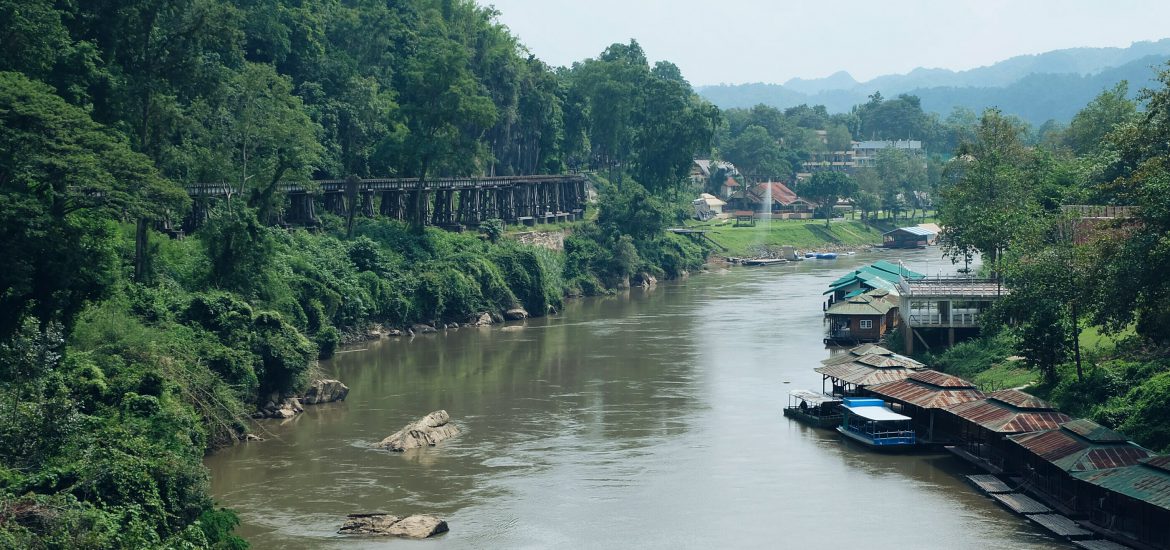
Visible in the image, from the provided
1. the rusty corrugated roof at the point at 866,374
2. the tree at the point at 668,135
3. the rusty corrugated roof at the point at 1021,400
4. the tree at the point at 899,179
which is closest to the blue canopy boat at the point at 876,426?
the rusty corrugated roof at the point at 866,374

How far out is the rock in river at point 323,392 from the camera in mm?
51438

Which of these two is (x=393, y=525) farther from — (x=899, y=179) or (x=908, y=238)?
(x=899, y=179)

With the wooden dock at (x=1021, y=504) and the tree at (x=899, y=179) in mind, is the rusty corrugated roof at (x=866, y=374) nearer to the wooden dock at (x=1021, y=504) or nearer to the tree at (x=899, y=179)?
the wooden dock at (x=1021, y=504)

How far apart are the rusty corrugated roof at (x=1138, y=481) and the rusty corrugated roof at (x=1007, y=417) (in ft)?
15.9

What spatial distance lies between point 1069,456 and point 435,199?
6022cm

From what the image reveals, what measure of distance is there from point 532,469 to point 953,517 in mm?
13227

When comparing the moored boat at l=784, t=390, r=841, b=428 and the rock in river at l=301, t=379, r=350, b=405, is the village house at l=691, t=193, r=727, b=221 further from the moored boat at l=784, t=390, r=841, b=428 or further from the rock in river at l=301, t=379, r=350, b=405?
the moored boat at l=784, t=390, r=841, b=428

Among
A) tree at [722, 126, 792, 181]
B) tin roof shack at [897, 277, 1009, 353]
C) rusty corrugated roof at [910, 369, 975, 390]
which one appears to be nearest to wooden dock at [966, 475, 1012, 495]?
rusty corrugated roof at [910, 369, 975, 390]

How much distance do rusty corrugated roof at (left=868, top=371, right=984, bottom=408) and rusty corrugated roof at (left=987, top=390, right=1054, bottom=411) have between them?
1.45 meters

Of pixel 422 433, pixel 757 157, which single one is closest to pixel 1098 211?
pixel 422 433

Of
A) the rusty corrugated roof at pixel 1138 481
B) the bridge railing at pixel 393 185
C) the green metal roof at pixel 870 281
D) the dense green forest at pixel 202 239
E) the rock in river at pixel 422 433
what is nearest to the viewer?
the rusty corrugated roof at pixel 1138 481

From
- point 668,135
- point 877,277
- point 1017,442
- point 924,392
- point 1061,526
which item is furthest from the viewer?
point 668,135

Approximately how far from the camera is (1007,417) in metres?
39.9

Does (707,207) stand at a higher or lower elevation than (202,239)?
higher
